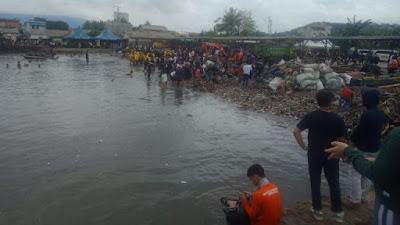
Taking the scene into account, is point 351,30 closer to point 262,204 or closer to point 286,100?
point 286,100

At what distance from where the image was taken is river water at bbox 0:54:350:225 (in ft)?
17.4

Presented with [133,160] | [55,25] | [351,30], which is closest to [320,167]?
[133,160]

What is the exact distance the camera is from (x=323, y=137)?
4168mm

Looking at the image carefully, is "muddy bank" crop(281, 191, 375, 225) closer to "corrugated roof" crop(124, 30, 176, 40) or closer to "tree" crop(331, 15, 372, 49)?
"tree" crop(331, 15, 372, 49)

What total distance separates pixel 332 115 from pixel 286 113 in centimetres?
876

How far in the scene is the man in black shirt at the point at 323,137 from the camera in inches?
162

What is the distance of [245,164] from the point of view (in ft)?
24.6

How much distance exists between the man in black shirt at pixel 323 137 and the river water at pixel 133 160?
53.8 inches

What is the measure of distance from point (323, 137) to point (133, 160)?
4.68 metres

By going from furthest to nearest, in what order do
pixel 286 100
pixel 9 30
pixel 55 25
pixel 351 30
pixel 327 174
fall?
1. pixel 55 25
2. pixel 9 30
3. pixel 351 30
4. pixel 286 100
5. pixel 327 174

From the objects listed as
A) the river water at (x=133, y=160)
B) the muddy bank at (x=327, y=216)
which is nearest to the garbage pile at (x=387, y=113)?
the river water at (x=133, y=160)

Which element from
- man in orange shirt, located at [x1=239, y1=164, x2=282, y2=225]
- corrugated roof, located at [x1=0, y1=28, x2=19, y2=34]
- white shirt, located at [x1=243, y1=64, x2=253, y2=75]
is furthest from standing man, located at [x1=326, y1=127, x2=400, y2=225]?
corrugated roof, located at [x1=0, y1=28, x2=19, y2=34]

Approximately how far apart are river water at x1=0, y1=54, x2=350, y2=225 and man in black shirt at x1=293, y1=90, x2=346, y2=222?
4.49 ft

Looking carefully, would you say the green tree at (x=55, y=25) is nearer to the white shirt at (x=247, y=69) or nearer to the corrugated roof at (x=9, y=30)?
the corrugated roof at (x=9, y=30)
